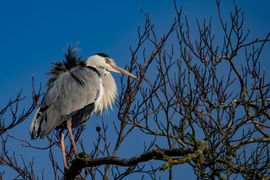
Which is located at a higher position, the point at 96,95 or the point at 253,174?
the point at 96,95

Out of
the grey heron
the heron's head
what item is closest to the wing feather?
the grey heron

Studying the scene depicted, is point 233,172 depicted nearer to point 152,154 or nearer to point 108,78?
point 152,154

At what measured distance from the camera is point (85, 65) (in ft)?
28.7

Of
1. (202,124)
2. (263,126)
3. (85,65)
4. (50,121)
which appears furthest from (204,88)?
(85,65)

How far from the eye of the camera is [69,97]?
26.7 ft

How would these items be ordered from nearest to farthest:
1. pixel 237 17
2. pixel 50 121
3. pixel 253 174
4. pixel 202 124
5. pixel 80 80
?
pixel 253 174 < pixel 202 124 < pixel 237 17 < pixel 50 121 < pixel 80 80

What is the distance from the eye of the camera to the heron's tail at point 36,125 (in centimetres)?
765

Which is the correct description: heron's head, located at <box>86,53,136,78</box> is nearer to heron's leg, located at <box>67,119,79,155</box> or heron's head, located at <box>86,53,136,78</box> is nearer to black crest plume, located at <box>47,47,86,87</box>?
black crest plume, located at <box>47,47,86,87</box>

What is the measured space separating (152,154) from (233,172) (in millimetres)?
763

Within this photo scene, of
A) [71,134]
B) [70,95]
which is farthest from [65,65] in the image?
[71,134]

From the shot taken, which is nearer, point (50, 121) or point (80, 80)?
point (50, 121)

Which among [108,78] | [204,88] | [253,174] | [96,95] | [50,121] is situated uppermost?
[108,78]

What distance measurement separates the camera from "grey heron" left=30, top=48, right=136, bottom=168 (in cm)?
774

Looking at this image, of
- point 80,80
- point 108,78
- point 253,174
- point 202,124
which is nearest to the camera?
point 253,174
